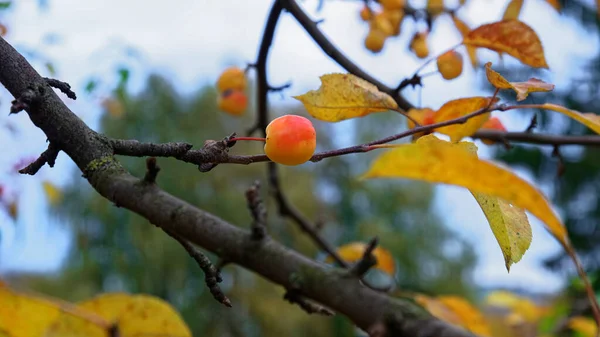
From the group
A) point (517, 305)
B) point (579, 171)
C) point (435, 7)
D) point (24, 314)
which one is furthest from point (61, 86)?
point (579, 171)

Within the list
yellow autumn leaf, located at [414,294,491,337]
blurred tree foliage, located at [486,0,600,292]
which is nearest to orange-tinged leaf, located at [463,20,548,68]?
yellow autumn leaf, located at [414,294,491,337]

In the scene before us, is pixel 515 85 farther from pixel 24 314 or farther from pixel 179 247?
pixel 179 247

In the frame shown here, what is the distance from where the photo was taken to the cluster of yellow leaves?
1.06ft

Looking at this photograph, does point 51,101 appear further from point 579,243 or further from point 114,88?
point 579,243

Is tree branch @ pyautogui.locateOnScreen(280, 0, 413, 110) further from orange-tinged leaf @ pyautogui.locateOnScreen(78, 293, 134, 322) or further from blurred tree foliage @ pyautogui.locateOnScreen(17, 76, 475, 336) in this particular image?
blurred tree foliage @ pyautogui.locateOnScreen(17, 76, 475, 336)

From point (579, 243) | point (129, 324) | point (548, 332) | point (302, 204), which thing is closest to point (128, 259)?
point (302, 204)

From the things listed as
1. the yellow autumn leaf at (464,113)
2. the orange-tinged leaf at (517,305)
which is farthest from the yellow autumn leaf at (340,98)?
the orange-tinged leaf at (517,305)

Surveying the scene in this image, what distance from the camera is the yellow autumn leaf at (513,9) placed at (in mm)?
523

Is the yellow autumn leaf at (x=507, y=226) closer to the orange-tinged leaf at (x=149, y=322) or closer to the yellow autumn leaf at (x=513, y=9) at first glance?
the orange-tinged leaf at (x=149, y=322)

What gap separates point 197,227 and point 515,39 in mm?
283

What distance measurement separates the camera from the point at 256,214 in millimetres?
319

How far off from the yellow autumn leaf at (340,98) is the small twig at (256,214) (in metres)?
0.06

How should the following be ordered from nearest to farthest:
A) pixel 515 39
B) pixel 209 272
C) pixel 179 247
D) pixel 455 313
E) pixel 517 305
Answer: pixel 209 272 → pixel 515 39 → pixel 455 313 → pixel 517 305 → pixel 179 247

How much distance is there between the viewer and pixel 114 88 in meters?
1.40
